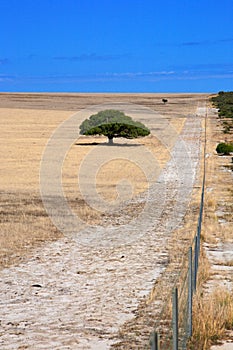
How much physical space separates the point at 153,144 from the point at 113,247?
94.8 feet

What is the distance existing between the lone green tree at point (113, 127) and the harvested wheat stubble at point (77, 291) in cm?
2591

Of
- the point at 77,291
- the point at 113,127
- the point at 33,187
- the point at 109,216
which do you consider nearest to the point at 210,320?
the point at 77,291

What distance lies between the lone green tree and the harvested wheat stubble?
85.0ft

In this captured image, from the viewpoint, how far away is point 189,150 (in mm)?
36156

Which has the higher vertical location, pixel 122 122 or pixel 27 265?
pixel 122 122

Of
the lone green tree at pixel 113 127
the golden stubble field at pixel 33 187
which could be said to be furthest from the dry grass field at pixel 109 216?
the lone green tree at pixel 113 127

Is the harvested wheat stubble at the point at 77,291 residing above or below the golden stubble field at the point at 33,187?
below

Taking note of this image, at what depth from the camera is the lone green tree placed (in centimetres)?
4038

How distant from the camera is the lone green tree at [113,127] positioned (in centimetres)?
4038

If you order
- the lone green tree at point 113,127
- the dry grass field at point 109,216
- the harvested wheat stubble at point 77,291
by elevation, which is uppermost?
the lone green tree at point 113,127

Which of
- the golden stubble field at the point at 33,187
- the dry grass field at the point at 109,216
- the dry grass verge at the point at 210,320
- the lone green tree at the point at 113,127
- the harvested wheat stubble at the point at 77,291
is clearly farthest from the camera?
the lone green tree at the point at 113,127

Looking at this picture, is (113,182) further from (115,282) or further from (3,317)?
(3,317)

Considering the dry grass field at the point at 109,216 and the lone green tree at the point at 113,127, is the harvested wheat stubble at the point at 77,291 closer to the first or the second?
the dry grass field at the point at 109,216

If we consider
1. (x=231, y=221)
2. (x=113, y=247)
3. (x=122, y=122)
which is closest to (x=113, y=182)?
(x=231, y=221)
